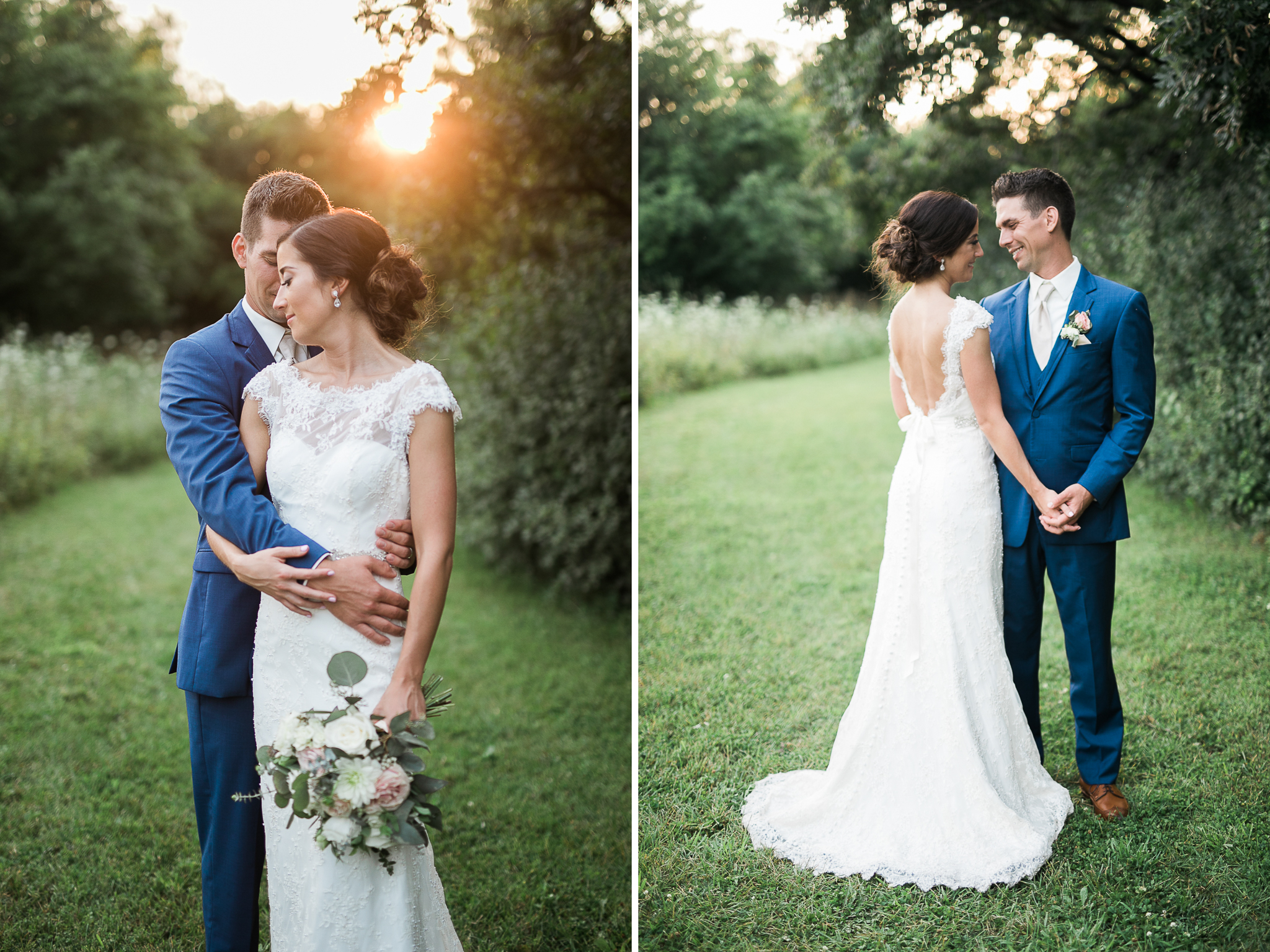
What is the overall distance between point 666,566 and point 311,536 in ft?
13.3

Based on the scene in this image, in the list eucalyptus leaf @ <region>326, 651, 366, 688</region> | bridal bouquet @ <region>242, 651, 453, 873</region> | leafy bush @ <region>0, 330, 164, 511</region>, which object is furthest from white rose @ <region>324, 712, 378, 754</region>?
→ leafy bush @ <region>0, 330, 164, 511</region>

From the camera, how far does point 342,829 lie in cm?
203

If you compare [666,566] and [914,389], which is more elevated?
[914,389]

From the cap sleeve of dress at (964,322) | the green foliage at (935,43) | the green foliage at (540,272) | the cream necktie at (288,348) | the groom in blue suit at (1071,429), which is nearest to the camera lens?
the cream necktie at (288,348)

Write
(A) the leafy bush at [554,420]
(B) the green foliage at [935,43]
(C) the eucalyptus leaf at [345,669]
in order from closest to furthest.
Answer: (C) the eucalyptus leaf at [345,669], (B) the green foliage at [935,43], (A) the leafy bush at [554,420]

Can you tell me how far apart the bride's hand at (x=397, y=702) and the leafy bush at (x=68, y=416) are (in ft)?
31.1

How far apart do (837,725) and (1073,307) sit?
1.94 m

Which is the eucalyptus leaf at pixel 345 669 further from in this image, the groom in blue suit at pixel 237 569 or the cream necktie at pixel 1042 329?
the cream necktie at pixel 1042 329

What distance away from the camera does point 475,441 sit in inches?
310

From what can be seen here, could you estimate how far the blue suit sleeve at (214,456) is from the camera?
2229 mm

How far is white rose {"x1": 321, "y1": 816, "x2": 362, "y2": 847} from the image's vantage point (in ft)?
6.66

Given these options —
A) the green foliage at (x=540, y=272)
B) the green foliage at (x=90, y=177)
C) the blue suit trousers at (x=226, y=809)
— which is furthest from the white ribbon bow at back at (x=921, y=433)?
the green foliage at (x=90, y=177)

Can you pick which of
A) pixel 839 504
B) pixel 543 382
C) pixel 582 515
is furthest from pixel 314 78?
pixel 839 504

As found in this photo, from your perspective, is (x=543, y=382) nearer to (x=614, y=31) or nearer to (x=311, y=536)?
(x=614, y=31)
